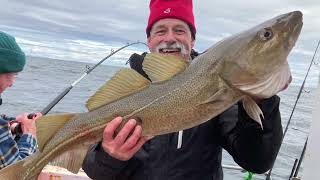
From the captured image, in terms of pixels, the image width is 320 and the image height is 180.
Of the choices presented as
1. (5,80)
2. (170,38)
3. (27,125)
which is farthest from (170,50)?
(27,125)

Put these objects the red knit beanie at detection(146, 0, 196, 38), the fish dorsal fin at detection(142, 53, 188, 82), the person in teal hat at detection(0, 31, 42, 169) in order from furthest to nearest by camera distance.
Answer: the person in teal hat at detection(0, 31, 42, 169), the red knit beanie at detection(146, 0, 196, 38), the fish dorsal fin at detection(142, 53, 188, 82)

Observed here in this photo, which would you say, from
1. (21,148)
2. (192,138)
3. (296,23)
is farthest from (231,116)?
(21,148)

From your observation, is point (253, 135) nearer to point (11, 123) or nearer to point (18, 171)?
point (18, 171)

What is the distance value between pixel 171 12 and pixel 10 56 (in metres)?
1.84

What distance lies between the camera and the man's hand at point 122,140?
9.36 feet

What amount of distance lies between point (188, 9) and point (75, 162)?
2.05 m

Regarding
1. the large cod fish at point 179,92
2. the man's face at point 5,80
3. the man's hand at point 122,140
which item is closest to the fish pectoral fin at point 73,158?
the large cod fish at point 179,92

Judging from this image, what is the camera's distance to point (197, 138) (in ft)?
11.3

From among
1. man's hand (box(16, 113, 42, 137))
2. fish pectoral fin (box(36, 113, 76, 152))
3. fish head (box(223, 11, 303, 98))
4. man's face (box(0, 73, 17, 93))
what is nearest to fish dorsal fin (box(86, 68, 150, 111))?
fish pectoral fin (box(36, 113, 76, 152))

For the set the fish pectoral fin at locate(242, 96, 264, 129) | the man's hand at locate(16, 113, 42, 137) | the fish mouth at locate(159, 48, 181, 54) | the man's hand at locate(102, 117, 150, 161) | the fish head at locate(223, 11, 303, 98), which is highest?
the fish head at locate(223, 11, 303, 98)

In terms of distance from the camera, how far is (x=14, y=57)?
4.91 m

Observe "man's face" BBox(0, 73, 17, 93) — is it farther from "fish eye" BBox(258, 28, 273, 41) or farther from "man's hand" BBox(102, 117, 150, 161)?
"fish eye" BBox(258, 28, 273, 41)

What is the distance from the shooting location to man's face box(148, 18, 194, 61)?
12.7ft

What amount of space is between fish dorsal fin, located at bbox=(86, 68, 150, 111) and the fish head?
62cm
